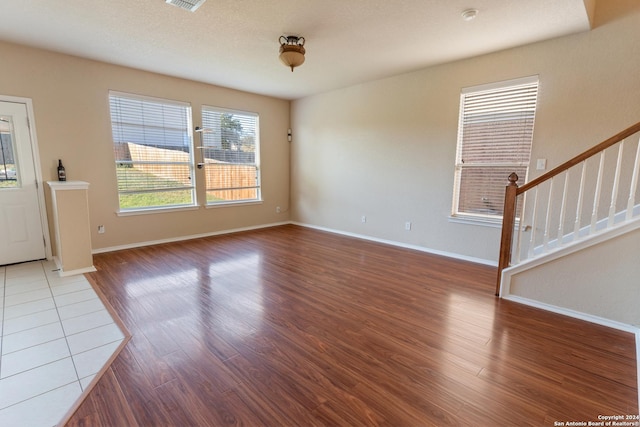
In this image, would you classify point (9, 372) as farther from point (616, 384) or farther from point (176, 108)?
point (176, 108)

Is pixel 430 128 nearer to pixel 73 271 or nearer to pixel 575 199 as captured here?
pixel 575 199

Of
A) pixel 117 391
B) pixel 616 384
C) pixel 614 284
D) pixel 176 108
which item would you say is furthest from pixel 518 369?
pixel 176 108

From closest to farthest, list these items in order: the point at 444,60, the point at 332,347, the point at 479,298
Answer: the point at 332,347
the point at 479,298
the point at 444,60

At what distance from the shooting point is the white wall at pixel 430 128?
2982mm

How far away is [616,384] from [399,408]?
138cm

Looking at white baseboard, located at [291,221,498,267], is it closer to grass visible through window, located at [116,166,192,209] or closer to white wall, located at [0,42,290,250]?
white wall, located at [0,42,290,250]

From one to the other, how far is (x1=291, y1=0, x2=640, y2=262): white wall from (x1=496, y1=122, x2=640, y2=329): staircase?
0.50m

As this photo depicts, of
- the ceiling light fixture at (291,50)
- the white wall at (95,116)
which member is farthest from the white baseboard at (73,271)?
the ceiling light fixture at (291,50)

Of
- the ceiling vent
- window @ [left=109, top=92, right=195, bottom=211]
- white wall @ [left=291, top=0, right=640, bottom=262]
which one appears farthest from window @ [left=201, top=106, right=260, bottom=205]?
the ceiling vent

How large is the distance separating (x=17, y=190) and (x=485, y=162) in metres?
6.08

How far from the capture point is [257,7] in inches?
104

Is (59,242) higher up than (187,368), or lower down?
higher up

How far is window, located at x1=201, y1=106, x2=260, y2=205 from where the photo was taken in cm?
539

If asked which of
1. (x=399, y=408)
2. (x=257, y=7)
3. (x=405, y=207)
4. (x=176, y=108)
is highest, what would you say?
(x=257, y=7)
